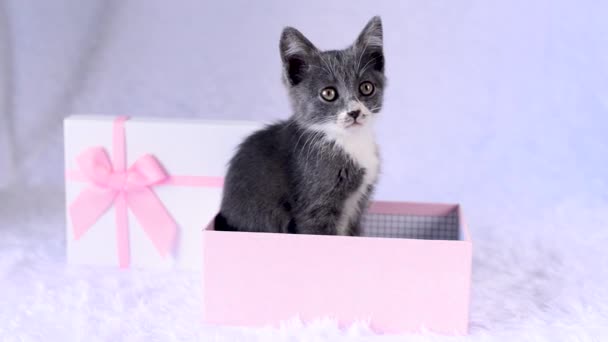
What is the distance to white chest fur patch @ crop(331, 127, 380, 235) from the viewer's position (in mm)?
1850

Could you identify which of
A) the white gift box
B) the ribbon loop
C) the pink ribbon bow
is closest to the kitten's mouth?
the white gift box

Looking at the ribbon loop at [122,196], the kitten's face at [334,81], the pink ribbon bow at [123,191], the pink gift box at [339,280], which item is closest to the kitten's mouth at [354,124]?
the kitten's face at [334,81]

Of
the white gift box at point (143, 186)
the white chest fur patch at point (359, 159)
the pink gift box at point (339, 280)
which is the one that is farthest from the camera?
the white gift box at point (143, 186)

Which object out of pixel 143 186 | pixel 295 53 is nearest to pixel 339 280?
pixel 295 53

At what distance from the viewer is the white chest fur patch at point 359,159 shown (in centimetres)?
185

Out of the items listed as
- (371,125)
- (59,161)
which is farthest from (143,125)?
(59,161)

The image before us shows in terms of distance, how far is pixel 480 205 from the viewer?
2.77 metres

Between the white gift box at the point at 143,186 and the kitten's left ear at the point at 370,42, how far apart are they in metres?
0.45

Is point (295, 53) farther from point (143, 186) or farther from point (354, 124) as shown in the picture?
point (143, 186)

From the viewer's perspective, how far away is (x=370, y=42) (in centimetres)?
185

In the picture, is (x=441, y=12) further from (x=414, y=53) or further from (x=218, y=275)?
(x=218, y=275)

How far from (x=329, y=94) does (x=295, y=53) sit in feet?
0.43

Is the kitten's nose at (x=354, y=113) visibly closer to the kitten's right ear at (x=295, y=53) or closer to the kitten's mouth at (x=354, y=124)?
the kitten's mouth at (x=354, y=124)

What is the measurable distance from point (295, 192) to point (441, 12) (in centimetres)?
122
